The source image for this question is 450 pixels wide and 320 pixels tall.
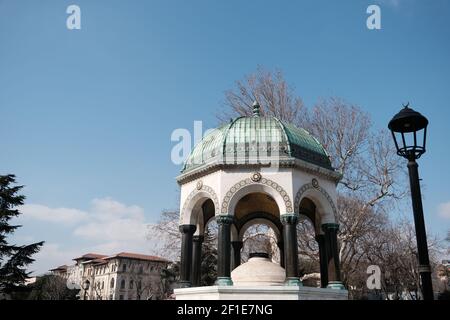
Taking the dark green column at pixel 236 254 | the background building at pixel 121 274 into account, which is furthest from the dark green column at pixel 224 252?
the background building at pixel 121 274

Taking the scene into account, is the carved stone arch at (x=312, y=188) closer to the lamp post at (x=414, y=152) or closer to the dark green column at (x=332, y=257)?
the dark green column at (x=332, y=257)

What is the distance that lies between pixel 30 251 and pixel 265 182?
2538 centimetres

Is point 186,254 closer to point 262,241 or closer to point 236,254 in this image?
point 236,254

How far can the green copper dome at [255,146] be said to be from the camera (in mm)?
9656

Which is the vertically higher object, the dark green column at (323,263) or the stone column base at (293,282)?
the dark green column at (323,263)

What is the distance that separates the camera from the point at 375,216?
72.1ft

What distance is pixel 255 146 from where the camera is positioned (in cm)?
988

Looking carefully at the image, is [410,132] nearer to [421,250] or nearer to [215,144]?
[421,250]

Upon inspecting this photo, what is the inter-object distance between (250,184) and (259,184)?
228 millimetres

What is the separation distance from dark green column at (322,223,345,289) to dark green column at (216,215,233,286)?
9.27 feet

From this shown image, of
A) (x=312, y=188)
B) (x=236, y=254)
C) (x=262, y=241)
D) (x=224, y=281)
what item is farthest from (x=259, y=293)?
(x=262, y=241)

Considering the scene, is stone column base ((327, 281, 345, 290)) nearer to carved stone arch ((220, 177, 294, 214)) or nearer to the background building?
carved stone arch ((220, 177, 294, 214))

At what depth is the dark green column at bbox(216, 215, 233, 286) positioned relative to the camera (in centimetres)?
874
